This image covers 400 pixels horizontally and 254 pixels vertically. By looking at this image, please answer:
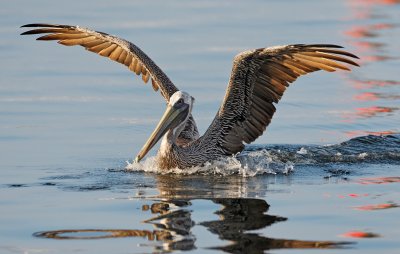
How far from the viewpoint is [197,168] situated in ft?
36.7

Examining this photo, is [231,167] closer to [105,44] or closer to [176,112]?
[176,112]

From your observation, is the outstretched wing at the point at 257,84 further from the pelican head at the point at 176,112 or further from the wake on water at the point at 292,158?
the pelican head at the point at 176,112

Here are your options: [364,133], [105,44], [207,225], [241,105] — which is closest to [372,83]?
[364,133]

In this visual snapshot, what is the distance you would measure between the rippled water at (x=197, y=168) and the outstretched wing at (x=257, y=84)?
0.89ft

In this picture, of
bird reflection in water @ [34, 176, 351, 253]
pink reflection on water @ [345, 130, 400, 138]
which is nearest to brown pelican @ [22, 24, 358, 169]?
bird reflection in water @ [34, 176, 351, 253]

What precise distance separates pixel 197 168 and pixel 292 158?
3.29 feet

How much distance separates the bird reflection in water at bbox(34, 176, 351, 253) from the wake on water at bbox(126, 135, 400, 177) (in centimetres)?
85

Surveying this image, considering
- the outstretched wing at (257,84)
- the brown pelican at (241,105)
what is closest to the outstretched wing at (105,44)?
the brown pelican at (241,105)

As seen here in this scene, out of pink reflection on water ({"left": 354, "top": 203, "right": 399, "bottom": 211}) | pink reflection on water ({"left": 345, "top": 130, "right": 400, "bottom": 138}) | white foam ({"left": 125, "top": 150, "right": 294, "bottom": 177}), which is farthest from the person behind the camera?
pink reflection on water ({"left": 345, "top": 130, "right": 400, "bottom": 138})

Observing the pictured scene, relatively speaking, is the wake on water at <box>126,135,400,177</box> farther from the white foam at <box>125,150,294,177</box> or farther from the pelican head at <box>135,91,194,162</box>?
the pelican head at <box>135,91,194,162</box>

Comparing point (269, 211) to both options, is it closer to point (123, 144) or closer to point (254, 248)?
point (254, 248)

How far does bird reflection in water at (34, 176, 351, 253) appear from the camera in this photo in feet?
26.1

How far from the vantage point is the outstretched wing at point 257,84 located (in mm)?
10875

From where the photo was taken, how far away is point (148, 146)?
35.1 feet
